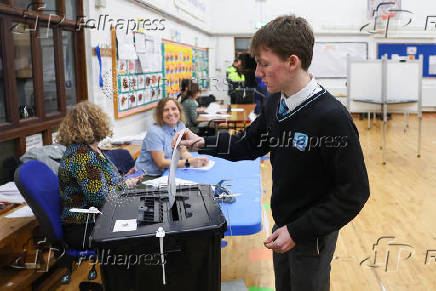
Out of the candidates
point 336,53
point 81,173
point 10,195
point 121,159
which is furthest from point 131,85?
point 336,53

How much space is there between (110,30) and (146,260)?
3407mm

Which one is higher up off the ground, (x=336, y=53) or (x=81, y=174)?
(x=336, y=53)

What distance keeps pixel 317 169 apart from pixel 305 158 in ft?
0.18

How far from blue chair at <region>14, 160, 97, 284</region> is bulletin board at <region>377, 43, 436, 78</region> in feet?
36.3

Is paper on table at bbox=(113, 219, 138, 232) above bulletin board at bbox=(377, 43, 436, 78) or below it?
below

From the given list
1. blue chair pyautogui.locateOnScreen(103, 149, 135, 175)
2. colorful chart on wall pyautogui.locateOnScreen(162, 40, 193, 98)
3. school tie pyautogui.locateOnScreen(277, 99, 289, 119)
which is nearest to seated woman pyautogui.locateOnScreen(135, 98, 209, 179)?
blue chair pyautogui.locateOnScreen(103, 149, 135, 175)

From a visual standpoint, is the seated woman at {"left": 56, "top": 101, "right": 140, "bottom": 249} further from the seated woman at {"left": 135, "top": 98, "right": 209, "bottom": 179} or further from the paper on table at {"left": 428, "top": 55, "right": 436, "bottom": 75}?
the paper on table at {"left": 428, "top": 55, "right": 436, "bottom": 75}

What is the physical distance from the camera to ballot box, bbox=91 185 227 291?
1.22 metres

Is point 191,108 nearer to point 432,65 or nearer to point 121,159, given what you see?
point 121,159

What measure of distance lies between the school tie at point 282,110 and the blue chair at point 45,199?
1.33 m

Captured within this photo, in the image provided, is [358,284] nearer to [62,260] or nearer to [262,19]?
[62,260]

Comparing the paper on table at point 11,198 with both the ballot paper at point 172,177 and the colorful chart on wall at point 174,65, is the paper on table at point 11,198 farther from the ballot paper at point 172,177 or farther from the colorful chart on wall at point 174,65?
the colorful chart on wall at point 174,65

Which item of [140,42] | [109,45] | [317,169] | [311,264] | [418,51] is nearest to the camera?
[317,169]

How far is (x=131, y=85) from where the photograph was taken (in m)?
4.77
